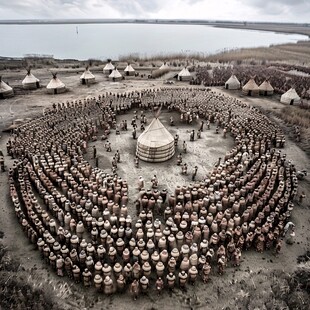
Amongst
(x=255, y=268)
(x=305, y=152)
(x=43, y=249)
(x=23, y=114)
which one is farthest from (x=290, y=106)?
(x=43, y=249)

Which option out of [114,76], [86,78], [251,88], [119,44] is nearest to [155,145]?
[251,88]

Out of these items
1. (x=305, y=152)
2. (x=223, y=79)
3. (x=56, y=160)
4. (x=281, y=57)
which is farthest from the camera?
(x=281, y=57)

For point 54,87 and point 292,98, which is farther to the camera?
point 54,87

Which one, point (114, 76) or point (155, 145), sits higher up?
point (155, 145)

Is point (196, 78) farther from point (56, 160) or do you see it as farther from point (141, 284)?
point (141, 284)

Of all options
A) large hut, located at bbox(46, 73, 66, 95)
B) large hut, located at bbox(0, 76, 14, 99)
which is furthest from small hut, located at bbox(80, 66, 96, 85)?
large hut, located at bbox(0, 76, 14, 99)

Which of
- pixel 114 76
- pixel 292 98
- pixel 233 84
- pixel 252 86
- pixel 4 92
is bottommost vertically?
pixel 4 92

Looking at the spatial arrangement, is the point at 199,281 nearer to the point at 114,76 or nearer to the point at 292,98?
the point at 292,98
